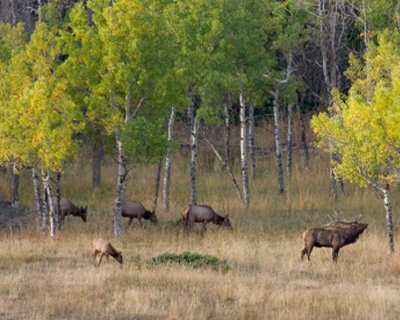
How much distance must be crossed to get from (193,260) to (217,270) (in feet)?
4.05

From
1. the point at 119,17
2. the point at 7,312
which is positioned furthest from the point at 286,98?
the point at 7,312

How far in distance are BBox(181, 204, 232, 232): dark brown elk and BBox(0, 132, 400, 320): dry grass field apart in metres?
0.53

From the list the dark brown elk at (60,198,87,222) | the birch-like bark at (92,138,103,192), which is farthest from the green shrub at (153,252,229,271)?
the birch-like bark at (92,138,103,192)

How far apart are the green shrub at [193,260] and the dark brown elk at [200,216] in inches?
336

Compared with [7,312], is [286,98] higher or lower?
higher

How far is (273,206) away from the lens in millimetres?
41844

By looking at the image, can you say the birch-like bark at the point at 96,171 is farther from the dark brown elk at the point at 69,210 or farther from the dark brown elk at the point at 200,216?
the dark brown elk at the point at 200,216

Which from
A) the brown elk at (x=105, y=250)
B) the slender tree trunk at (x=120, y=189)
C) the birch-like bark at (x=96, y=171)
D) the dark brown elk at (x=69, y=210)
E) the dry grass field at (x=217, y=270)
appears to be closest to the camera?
the dry grass field at (x=217, y=270)

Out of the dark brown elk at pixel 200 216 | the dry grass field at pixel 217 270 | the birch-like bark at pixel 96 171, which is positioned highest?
the birch-like bark at pixel 96 171

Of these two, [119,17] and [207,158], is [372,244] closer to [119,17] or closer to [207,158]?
[119,17]

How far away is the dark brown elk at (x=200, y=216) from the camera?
35.5 meters

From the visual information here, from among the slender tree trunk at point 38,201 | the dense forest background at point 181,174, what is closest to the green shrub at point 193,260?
the dense forest background at point 181,174

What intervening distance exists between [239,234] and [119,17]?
402 inches

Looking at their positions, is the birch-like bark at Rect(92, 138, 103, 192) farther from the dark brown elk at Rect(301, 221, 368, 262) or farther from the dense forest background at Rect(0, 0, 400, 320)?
the dark brown elk at Rect(301, 221, 368, 262)
